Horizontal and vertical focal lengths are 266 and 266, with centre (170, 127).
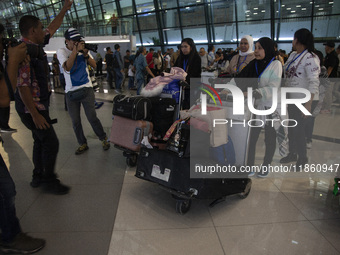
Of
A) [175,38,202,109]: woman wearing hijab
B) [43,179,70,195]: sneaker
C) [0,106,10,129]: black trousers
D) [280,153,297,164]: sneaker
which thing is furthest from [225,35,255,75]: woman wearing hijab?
[0,106,10,129]: black trousers

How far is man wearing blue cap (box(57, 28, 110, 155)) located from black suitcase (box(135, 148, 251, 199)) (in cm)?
151

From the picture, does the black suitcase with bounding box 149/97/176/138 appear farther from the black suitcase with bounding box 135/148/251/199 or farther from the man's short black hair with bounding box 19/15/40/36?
the man's short black hair with bounding box 19/15/40/36

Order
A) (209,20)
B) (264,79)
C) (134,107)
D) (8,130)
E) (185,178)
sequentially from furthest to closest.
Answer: (209,20) → (8,130) → (134,107) → (264,79) → (185,178)

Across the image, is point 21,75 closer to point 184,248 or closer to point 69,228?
point 69,228

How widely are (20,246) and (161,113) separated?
2.00 meters

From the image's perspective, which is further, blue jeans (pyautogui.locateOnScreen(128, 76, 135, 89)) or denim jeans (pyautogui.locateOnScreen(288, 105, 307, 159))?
blue jeans (pyautogui.locateOnScreen(128, 76, 135, 89))

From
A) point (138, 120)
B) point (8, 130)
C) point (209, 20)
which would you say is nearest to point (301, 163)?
point (138, 120)

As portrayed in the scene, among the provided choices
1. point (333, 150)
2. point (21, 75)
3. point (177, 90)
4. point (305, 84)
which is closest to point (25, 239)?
point (21, 75)

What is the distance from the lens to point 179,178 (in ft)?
8.08

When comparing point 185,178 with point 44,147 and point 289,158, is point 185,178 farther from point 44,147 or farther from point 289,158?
point 289,158

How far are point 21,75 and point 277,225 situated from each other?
8.83ft

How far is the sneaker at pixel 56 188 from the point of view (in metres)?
2.88

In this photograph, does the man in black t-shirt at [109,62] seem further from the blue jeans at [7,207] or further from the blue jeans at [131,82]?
the blue jeans at [7,207]

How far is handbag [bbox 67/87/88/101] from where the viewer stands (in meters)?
3.69
